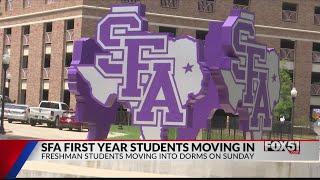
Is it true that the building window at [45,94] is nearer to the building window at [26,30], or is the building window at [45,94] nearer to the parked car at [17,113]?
the building window at [26,30]

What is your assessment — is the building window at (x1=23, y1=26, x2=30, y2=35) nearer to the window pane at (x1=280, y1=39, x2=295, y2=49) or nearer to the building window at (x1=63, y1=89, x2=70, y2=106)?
the building window at (x1=63, y1=89, x2=70, y2=106)

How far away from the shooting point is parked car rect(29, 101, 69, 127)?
41375 millimetres

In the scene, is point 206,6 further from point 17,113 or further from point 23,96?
point 17,113

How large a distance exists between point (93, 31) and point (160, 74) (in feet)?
105

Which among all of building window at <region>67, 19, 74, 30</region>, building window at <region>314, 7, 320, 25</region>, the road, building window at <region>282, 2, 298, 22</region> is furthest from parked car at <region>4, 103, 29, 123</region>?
building window at <region>314, 7, 320, 25</region>

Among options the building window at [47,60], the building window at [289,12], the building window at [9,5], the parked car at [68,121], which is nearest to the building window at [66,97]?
the building window at [47,60]

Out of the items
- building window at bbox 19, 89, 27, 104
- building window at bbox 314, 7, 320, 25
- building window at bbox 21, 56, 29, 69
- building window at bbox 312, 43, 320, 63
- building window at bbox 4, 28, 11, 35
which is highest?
building window at bbox 314, 7, 320, 25

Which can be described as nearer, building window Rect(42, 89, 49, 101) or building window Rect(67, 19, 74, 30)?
building window Rect(67, 19, 74, 30)

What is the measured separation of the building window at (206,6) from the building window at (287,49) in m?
7.95

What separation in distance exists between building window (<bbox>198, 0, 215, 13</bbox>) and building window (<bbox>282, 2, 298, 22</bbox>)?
7.58 meters

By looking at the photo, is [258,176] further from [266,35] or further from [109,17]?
[266,35]

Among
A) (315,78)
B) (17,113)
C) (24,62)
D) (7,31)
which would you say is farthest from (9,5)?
(315,78)

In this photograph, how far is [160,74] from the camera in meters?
19.9

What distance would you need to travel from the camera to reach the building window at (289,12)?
5800 cm
